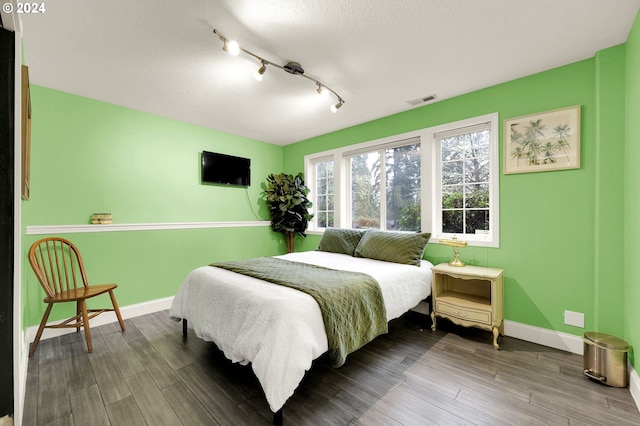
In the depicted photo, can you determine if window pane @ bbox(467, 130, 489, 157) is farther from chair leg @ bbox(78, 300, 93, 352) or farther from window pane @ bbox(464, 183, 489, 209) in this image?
chair leg @ bbox(78, 300, 93, 352)

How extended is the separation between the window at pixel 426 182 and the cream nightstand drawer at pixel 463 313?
745mm

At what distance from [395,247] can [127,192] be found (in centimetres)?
325

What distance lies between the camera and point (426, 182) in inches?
125

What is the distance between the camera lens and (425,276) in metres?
2.75

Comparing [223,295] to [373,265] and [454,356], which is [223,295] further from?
[454,356]

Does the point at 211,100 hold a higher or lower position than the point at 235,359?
higher

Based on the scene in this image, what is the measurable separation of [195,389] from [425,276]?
2.24 meters

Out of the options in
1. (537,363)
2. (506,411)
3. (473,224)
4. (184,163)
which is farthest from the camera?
(184,163)

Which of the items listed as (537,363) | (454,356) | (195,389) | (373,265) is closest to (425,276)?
(373,265)

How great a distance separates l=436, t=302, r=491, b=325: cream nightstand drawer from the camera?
93.1 inches

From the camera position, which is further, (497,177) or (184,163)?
(184,163)

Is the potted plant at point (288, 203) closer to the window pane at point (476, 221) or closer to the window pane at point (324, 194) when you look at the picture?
the window pane at point (324, 194)

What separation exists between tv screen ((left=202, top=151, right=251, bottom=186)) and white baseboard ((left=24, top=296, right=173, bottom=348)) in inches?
68.6

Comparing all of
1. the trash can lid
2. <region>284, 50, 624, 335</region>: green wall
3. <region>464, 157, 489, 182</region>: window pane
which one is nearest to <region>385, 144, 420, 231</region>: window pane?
<region>464, 157, 489, 182</region>: window pane
